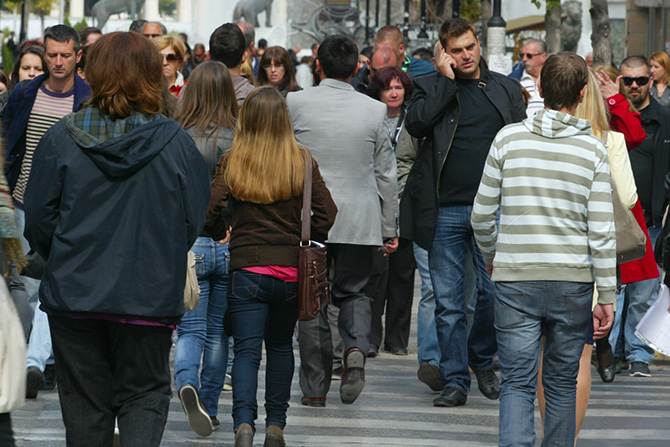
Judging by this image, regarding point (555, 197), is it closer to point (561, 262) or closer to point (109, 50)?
point (561, 262)

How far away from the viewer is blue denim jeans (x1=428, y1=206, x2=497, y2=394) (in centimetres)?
770

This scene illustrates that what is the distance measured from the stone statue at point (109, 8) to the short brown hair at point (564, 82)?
59.9 meters

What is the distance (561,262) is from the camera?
562 centimetres

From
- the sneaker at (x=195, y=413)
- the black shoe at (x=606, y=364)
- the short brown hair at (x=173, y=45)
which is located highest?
the short brown hair at (x=173, y=45)

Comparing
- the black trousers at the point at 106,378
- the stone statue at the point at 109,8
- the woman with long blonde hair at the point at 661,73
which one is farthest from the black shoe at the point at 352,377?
the stone statue at the point at 109,8

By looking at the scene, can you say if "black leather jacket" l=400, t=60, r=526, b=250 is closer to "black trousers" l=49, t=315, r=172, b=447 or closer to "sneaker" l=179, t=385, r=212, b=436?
"sneaker" l=179, t=385, r=212, b=436

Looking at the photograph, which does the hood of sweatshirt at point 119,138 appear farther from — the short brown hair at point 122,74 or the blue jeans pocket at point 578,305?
the blue jeans pocket at point 578,305

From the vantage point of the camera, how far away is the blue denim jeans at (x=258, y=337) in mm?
6316

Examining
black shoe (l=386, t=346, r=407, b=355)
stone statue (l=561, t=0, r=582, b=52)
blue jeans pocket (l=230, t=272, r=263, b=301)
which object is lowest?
black shoe (l=386, t=346, r=407, b=355)

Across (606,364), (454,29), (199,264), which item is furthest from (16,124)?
(606,364)

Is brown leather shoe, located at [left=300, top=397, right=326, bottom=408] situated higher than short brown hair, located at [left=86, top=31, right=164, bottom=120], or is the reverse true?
short brown hair, located at [left=86, top=31, right=164, bottom=120]

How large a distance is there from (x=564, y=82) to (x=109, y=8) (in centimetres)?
6326

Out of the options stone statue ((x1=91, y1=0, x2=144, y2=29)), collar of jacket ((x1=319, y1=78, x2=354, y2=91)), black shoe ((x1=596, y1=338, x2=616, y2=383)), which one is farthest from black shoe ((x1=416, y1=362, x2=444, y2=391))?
stone statue ((x1=91, y1=0, x2=144, y2=29))

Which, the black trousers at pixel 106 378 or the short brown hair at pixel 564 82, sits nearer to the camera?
the black trousers at pixel 106 378
